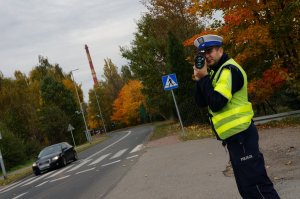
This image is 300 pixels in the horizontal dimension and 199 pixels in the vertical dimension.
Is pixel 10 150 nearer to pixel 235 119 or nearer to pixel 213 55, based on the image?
pixel 213 55

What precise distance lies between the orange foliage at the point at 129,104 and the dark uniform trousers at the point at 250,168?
72.5m

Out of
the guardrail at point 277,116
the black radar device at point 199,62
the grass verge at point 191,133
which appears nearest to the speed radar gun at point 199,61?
the black radar device at point 199,62

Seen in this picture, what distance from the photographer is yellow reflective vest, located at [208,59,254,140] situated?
172 inches

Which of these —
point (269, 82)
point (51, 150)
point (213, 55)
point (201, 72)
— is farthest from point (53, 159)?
point (201, 72)

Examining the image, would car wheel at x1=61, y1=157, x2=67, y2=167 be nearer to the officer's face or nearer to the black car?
the black car

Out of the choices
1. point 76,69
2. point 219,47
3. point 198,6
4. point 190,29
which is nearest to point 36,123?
point 76,69

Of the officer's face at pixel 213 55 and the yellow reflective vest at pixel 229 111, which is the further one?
the officer's face at pixel 213 55

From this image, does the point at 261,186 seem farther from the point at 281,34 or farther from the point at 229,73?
the point at 281,34

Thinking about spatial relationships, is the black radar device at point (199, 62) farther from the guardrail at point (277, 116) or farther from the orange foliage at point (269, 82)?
the guardrail at point (277, 116)

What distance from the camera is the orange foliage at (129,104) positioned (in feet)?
267

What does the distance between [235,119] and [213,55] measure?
0.66 meters

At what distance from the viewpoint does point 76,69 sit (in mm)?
60406

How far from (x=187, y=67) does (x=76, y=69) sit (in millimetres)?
29929

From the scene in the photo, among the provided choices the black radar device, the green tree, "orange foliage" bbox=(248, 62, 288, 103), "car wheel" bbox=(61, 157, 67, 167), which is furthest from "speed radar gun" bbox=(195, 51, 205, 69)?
the green tree
